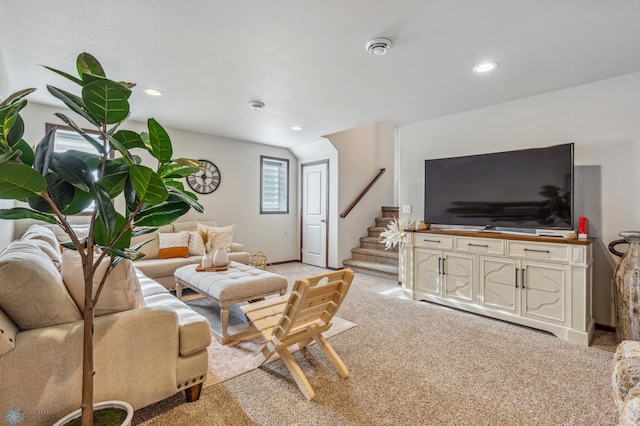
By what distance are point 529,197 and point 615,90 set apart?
1.18 meters

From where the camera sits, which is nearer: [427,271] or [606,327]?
[606,327]

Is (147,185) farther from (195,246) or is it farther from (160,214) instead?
(195,246)

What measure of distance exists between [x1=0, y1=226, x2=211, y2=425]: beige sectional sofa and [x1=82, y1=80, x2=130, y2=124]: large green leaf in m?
0.87

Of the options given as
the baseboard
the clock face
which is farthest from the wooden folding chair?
the clock face

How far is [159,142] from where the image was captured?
3.55 feet

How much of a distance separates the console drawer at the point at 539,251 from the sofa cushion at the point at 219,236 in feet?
11.4

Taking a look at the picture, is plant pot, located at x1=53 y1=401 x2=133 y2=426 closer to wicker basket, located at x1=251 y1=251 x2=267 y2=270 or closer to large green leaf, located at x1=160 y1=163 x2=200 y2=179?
large green leaf, located at x1=160 y1=163 x2=200 y2=179

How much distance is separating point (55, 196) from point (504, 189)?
3.56m

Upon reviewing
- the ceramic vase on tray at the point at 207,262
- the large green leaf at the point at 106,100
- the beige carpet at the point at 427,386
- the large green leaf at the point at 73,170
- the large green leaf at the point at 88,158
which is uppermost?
the large green leaf at the point at 106,100

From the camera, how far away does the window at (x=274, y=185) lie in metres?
5.66

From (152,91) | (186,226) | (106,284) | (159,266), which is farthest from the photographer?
(186,226)

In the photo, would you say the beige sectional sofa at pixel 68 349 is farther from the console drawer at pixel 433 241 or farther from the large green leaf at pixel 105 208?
the console drawer at pixel 433 241

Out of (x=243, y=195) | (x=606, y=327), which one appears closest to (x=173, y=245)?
(x=243, y=195)

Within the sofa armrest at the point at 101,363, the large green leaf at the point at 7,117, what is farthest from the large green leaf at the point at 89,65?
the sofa armrest at the point at 101,363
